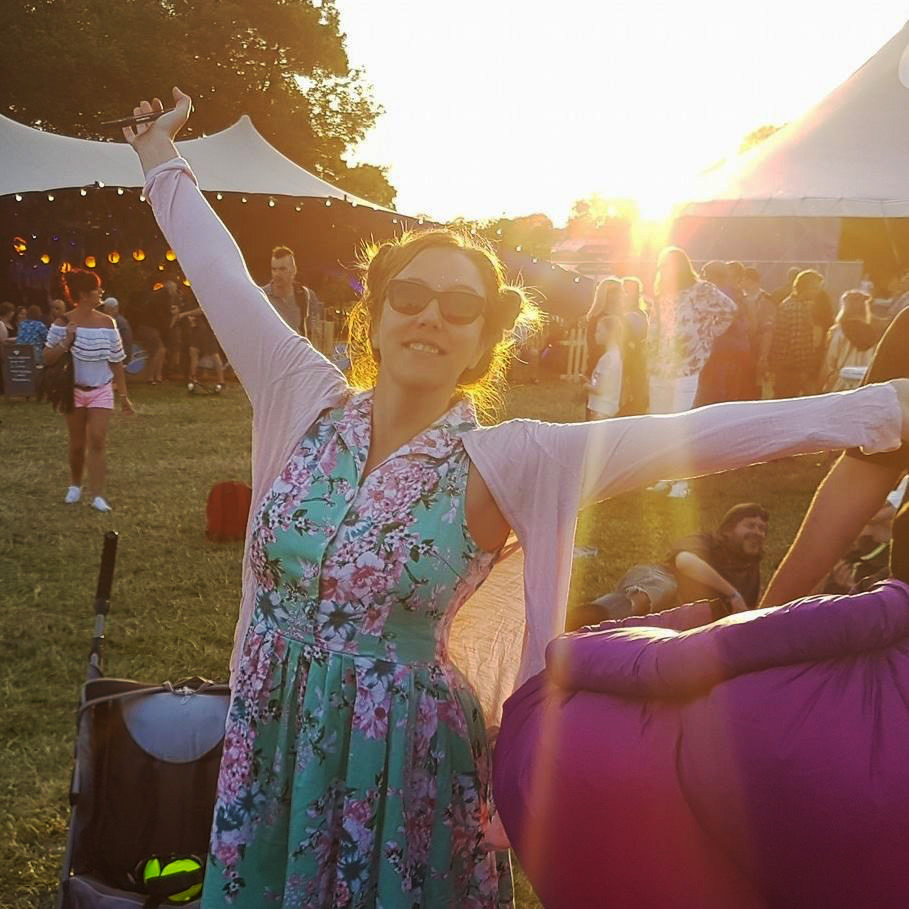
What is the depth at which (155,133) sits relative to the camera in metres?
2.44

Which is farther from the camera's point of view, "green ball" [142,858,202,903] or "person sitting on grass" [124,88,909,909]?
A: "green ball" [142,858,202,903]

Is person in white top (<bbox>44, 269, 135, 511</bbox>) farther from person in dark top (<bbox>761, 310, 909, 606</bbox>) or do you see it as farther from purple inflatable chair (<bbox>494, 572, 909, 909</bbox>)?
purple inflatable chair (<bbox>494, 572, 909, 909</bbox>)

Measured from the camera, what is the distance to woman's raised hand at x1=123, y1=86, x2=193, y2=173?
94.7 inches

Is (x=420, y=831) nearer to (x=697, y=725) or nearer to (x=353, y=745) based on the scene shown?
(x=353, y=745)

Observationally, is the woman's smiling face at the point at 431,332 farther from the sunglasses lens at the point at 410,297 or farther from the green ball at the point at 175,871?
the green ball at the point at 175,871

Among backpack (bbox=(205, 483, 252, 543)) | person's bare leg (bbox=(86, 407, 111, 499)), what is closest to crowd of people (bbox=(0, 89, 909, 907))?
backpack (bbox=(205, 483, 252, 543))

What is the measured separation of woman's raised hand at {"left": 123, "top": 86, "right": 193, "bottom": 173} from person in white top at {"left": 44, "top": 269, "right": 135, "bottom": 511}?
18.6 ft

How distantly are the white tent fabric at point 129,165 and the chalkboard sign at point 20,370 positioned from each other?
5251 millimetres

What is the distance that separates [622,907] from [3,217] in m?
22.2

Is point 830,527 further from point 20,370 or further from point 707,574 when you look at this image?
point 20,370

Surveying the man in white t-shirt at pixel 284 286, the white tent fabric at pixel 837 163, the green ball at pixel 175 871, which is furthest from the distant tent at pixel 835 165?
the green ball at pixel 175 871

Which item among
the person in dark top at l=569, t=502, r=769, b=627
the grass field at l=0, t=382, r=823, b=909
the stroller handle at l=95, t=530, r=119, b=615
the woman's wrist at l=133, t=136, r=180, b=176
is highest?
the woman's wrist at l=133, t=136, r=180, b=176

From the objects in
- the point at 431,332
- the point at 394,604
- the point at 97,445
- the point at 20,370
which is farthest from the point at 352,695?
the point at 20,370

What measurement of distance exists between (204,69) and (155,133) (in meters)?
33.7
